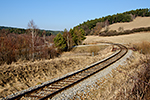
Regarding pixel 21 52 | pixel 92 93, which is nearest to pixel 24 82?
pixel 92 93

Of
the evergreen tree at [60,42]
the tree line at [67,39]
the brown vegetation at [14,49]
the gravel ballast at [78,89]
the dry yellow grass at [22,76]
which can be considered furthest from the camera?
the tree line at [67,39]

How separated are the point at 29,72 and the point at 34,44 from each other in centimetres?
970

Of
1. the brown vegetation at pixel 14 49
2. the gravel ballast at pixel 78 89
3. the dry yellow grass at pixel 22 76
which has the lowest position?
the gravel ballast at pixel 78 89

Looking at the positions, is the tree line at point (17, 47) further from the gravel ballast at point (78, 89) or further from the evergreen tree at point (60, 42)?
the evergreen tree at point (60, 42)

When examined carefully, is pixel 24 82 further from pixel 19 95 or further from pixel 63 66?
pixel 63 66

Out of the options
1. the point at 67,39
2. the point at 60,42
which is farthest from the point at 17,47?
the point at 67,39

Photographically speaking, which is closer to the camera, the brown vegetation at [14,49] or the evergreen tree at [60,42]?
the brown vegetation at [14,49]

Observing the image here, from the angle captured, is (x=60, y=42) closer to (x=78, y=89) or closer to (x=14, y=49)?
(x=14, y=49)

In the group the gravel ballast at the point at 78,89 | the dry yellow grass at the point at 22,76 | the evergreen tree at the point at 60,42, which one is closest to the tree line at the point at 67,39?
the evergreen tree at the point at 60,42

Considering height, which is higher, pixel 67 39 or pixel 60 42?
pixel 67 39

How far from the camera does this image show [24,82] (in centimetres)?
795

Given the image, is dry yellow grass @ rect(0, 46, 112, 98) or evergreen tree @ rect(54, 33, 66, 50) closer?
dry yellow grass @ rect(0, 46, 112, 98)

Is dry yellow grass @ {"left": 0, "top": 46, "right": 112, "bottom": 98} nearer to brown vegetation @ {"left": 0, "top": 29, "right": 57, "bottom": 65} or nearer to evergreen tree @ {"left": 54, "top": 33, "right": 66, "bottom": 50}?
brown vegetation @ {"left": 0, "top": 29, "right": 57, "bottom": 65}

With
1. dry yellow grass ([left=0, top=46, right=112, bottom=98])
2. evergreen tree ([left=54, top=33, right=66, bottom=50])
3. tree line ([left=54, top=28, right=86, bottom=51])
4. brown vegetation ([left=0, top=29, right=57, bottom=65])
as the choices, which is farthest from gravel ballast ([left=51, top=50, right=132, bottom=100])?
tree line ([left=54, top=28, right=86, bottom=51])
